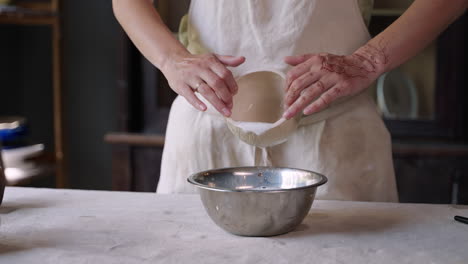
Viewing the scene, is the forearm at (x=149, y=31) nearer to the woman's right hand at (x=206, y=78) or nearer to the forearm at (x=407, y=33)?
the woman's right hand at (x=206, y=78)

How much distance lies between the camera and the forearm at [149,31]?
3.61 feet

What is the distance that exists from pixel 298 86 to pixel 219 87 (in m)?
0.13

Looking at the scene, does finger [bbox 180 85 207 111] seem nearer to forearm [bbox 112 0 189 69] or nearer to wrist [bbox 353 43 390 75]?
forearm [bbox 112 0 189 69]

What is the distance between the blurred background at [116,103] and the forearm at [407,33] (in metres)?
0.98

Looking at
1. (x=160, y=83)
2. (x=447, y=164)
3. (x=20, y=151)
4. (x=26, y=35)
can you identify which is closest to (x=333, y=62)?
(x=447, y=164)

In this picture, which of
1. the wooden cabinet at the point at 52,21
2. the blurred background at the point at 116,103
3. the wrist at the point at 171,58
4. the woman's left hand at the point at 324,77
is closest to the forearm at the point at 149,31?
the wrist at the point at 171,58

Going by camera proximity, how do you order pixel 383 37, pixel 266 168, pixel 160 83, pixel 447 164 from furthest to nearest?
1. pixel 160 83
2. pixel 447 164
3. pixel 383 37
4. pixel 266 168

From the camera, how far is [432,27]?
107 cm

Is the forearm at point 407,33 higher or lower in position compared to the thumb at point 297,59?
higher

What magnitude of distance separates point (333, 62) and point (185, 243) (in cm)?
41

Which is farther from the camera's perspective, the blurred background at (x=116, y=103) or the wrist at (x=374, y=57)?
the blurred background at (x=116, y=103)

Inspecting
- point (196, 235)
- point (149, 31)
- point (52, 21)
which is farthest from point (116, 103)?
point (196, 235)

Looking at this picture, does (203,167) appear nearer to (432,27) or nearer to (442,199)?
(432,27)

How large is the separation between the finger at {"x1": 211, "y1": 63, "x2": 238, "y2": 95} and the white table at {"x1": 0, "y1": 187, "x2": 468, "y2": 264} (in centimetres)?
19
